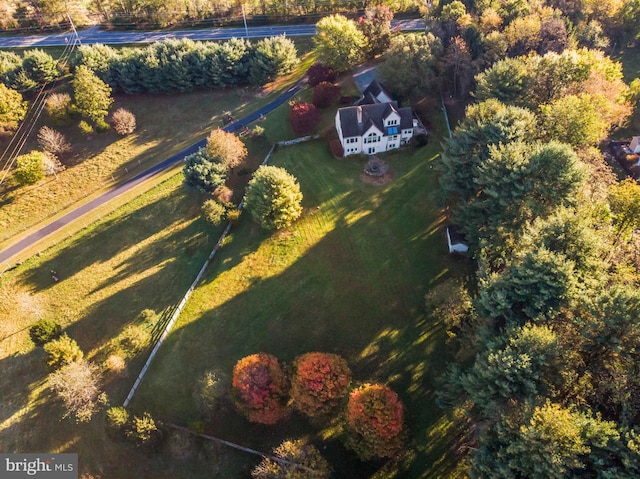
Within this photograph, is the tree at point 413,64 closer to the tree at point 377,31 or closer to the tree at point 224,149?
the tree at point 377,31

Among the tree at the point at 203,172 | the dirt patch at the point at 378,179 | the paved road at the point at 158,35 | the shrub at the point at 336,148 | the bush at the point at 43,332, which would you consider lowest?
the bush at the point at 43,332

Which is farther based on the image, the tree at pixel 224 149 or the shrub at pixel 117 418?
the tree at pixel 224 149

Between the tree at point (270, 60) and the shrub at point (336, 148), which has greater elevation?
the tree at point (270, 60)

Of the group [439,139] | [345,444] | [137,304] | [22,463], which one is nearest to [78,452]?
[22,463]

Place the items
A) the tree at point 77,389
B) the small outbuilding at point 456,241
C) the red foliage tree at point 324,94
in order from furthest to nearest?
the red foliage tree at point 324,94 < the small outbuilding at point 456,241 < the tree at point 77,389

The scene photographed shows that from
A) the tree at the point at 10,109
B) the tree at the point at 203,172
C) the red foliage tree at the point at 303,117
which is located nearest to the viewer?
the tree at the point at 203,172

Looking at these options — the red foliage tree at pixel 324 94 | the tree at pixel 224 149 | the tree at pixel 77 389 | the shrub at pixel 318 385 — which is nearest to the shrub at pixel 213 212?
the tree at pixel 224 149

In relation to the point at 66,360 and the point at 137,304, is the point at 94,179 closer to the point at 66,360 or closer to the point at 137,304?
the point at 137,304

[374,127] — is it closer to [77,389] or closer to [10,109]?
[77,389]
